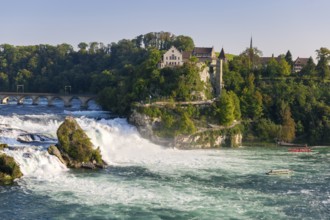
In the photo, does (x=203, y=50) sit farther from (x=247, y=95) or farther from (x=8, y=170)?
(x=8, y=170)

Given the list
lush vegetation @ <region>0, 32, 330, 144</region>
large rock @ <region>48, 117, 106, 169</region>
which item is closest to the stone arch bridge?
lush vegetation @ <region>0, 32, 330, 144</region>

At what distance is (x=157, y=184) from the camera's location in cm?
3497

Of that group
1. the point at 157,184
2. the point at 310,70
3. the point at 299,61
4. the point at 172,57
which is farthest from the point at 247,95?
the point at 157,184

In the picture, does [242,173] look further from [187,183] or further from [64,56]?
[64,56]

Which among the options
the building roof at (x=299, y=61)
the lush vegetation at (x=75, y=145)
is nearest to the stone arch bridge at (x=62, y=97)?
the building roof at (x=299, y=61)

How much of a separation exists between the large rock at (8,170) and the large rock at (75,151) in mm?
4890

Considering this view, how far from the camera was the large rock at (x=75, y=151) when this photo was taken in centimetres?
4000

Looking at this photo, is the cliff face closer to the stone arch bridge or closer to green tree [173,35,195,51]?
the stone arch bridge

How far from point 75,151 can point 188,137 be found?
18.3 metres

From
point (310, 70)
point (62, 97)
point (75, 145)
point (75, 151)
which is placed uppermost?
point (310, 70)

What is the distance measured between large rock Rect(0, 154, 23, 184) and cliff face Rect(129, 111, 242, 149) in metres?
21.8

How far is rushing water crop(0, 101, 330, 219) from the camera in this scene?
1107 inches

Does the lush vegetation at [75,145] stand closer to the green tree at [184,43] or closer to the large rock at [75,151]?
the large rock at [75,151]

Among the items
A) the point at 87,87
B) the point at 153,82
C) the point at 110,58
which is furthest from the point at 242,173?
the point at 110,58
